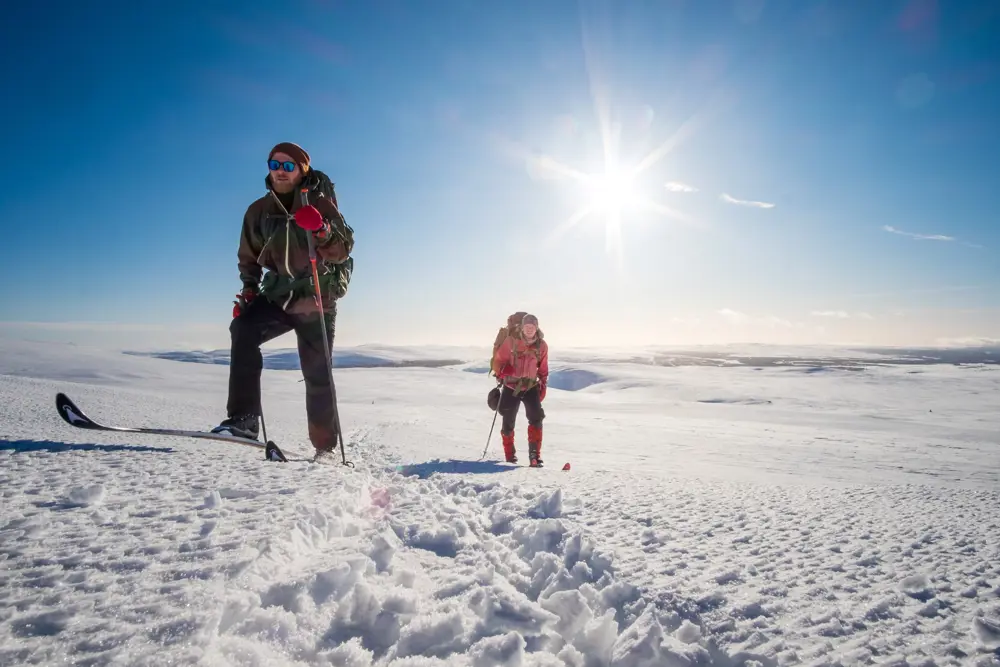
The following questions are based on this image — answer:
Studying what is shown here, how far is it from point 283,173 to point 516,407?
10.2 feet

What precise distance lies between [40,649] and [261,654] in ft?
0.93

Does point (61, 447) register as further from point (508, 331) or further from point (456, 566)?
point (508, 331)

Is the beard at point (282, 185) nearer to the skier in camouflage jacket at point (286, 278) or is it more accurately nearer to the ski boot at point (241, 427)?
the skier in camouflage jacket at point (286, 278)

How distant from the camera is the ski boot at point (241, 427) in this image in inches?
89.7

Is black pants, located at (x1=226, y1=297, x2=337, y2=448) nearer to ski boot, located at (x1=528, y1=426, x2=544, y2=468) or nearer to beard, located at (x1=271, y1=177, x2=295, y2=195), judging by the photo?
beard, located at (x1=271, y1=177, x2=295, y2=195)

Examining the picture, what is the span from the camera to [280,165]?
102 inches

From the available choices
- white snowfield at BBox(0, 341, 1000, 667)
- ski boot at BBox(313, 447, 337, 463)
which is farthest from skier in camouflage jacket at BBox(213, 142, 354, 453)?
white snowfield at BBox(0, 341, 1000, 667)

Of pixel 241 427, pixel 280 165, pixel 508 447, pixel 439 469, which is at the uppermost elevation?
pixel 280 165

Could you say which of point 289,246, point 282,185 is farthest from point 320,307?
point 282,185

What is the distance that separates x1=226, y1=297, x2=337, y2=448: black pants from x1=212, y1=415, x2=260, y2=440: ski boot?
42 mm

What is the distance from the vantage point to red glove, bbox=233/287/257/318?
2537 mm

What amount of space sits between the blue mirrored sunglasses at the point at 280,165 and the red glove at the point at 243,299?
2.38ft

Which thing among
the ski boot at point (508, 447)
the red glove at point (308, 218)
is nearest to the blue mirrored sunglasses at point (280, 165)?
the red glove at point (308, 218)

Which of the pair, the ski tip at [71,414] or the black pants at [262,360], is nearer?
the ski tip at [71,414]
